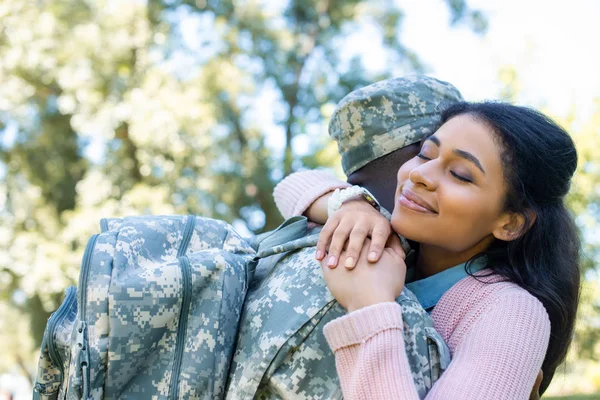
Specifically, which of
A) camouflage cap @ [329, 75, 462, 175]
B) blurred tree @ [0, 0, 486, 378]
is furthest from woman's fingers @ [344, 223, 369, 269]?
blurred tree @ [0, 0, 486, 378]

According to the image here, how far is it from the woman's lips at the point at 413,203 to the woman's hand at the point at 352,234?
3.2 inches

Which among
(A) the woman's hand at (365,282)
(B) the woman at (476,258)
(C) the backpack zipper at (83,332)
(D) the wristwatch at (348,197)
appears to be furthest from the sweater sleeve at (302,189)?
(C) the backpack zipper at (83,332)

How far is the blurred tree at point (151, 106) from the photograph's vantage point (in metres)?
13.3

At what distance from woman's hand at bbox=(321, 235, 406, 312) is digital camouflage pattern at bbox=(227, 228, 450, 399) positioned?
39 millimetres

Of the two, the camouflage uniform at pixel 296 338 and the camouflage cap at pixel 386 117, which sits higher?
the camouflage cap at pixel 386 117

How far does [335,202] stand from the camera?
7.04 ft

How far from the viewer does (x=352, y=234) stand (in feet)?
6.14

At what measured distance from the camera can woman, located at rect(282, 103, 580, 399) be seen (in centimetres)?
158

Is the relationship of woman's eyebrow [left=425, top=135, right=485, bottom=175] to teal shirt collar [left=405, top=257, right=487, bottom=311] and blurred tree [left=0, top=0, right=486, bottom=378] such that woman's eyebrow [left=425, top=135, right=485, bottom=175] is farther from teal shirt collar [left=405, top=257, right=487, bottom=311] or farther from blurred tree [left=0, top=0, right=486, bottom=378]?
blurred tree [left=0, top=0, right=486, bottom=378]

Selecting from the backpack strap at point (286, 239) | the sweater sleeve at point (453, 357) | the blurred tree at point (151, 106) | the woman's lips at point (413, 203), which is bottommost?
the blurred tree at point (151, 106)

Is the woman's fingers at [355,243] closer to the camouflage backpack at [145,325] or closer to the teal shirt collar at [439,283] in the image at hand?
the camouflage backpack at [145,325]

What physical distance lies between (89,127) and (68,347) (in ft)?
43.0

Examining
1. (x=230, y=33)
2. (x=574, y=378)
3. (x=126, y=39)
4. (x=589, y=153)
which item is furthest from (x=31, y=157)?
(x=589, y=153)

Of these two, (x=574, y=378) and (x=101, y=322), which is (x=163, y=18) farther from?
(x=101, y=322)
